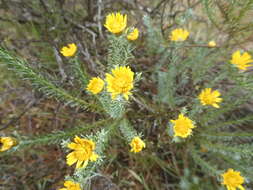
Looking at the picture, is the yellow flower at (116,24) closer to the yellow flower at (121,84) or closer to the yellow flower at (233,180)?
the yellow flower at (121,84)

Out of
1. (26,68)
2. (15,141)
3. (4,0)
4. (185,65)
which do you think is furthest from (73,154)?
(4,0)

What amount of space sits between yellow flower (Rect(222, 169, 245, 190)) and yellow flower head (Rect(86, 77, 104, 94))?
107 cm

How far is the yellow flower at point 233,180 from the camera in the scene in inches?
56.9

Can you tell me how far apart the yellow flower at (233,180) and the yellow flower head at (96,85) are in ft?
3.51

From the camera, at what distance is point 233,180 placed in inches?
57.4

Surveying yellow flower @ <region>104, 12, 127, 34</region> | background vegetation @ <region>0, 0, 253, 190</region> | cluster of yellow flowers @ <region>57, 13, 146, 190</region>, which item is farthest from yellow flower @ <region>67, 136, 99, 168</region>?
yellow flower @ <region>104, 12, 127, 34</region>

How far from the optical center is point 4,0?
6.42ft

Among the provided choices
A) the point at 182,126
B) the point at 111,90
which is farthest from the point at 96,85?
the point at 182,126

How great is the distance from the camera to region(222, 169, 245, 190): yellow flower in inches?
56.9

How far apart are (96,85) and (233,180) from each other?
1144mm

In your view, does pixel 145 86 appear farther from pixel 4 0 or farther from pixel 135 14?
pixel 4 0

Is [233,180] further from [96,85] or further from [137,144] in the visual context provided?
[96,85]

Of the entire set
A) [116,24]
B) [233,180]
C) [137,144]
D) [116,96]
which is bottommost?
[233,180]

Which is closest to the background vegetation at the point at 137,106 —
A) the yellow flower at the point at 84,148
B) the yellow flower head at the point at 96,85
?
the yellow flower head at the point at 96,85
